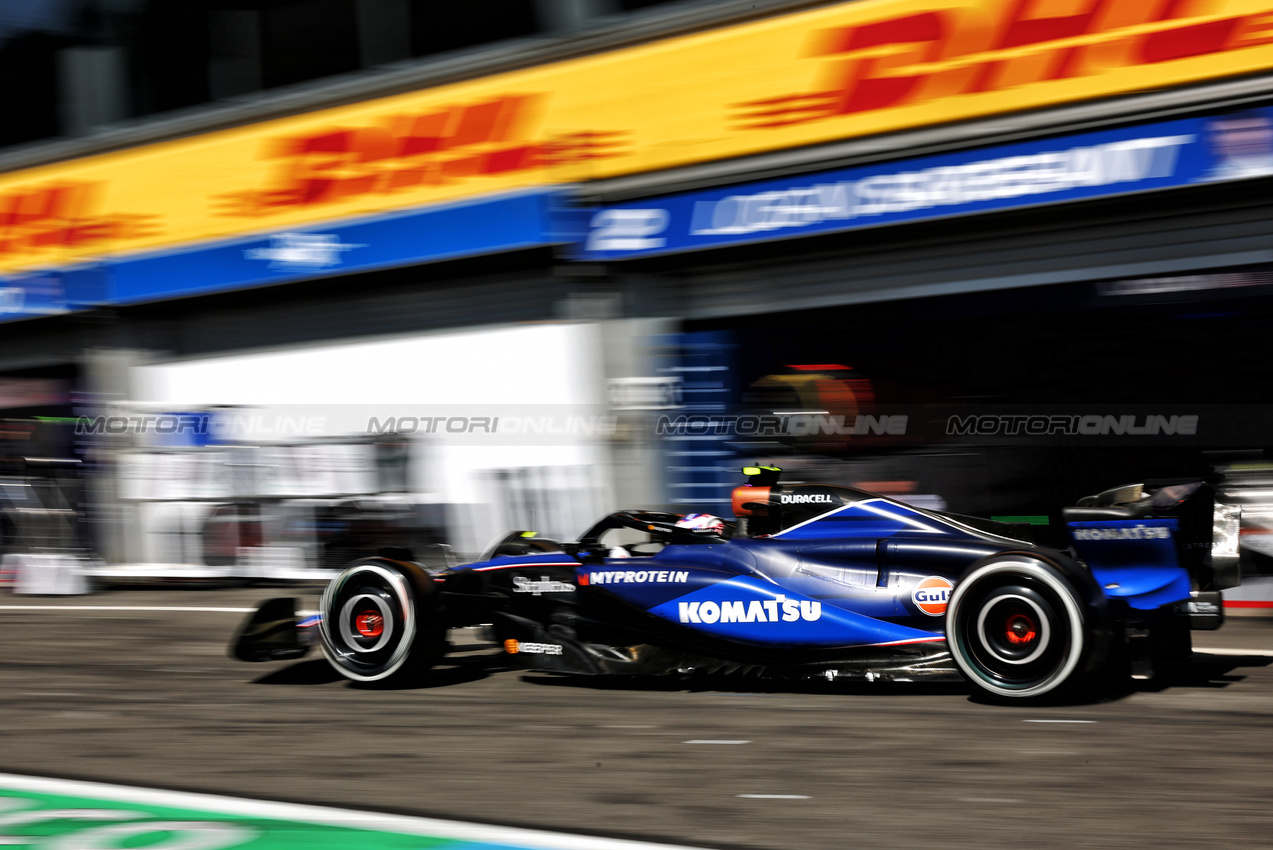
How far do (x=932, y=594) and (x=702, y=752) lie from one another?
52.8 inches

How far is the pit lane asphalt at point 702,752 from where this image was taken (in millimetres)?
4043

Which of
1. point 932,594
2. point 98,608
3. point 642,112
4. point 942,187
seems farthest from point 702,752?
point 98,608

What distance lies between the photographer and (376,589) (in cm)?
669

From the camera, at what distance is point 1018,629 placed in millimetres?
5426

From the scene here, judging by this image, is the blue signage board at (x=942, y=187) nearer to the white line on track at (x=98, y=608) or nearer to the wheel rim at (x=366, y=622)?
the white line on track at (x=98, y=608)

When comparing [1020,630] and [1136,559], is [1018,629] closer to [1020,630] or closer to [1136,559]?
[1020,630]

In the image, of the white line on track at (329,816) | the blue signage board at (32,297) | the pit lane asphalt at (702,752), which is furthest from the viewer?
the blue signage board at (32,297)

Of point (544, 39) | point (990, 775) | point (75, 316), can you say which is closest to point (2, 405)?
point (75, 316)

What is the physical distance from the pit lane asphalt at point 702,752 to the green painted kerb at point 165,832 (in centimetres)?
27

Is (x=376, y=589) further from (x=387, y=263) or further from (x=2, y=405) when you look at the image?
(x=2, y=405)

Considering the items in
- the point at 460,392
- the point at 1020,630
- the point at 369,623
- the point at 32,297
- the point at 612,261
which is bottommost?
the point at 1020,630

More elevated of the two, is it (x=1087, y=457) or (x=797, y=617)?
(x=1087, y=457)

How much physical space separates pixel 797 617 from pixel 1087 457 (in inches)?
223

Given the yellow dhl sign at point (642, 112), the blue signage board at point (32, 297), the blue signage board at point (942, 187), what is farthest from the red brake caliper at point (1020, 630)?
the blue signage board at point (32, 297)
